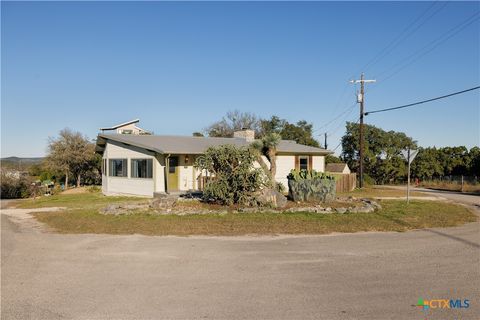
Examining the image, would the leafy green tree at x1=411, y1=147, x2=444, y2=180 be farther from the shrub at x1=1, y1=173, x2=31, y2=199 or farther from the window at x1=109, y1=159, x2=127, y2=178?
the shrub at x1=1, y1=173, x2=31, y2=199

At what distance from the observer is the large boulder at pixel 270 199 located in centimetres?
1429

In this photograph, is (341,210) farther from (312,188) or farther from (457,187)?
(457,187)

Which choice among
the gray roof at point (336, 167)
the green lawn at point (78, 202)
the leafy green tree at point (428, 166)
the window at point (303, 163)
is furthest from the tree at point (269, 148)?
the gray roof at point (336, 167)

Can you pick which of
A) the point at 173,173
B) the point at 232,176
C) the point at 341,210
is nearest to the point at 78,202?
the point at 173,173

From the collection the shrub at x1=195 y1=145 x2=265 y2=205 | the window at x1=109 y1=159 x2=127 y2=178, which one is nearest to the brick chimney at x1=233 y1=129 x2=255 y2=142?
the window at x1=109 y1=159 x2=127 y2=178

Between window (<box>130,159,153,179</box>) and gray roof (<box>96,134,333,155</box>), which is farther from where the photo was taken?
window (<box>130,159,153,179</box>)

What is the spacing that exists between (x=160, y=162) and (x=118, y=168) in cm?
427

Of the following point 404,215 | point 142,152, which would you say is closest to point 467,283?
point 404,215

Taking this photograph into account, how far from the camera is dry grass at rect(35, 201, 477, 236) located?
10.5 metres

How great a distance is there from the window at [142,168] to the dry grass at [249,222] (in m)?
7.11

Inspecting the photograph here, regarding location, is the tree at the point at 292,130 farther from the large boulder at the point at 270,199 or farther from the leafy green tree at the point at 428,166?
the large boulder at the point at 270,199

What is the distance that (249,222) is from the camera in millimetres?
11531

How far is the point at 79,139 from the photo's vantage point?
34156 mm

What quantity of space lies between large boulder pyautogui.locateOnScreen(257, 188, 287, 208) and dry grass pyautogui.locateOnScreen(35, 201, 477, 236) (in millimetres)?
1324
